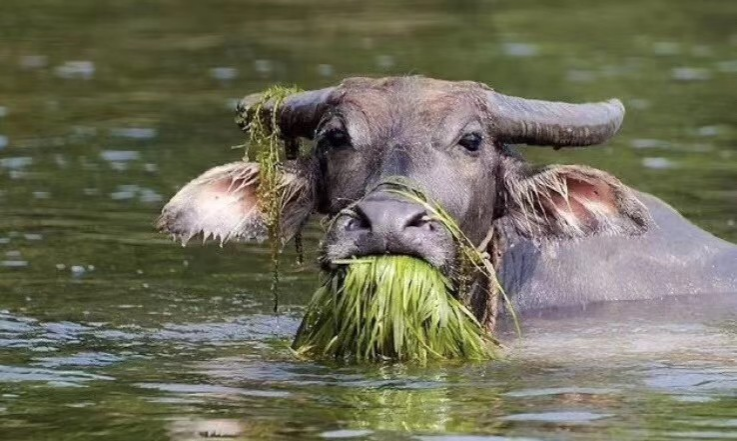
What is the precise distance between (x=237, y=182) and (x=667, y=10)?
19.1m

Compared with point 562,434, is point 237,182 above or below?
above

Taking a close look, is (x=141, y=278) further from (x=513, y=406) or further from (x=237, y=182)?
(x=513, y=406)

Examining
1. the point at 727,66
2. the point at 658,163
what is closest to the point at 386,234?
the point at 658,163

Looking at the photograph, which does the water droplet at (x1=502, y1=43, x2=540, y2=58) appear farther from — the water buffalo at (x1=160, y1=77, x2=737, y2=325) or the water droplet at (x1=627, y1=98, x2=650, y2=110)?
the water buffalo at (x1=160, y1=77, x2=737, y2=325)

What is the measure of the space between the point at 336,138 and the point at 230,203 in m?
0.73

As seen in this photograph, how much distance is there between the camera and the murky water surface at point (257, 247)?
8.94 m

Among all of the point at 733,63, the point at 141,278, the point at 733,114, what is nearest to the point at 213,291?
the point at 141,278

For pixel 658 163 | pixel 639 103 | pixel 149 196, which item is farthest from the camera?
pixel 639 103

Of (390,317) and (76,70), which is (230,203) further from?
(76,70)

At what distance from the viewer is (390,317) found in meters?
9.79

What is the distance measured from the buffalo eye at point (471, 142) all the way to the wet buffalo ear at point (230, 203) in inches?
35.0

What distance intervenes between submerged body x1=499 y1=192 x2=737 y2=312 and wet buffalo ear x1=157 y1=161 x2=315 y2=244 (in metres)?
1.51

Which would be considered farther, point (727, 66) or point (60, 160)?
point (727, 66)

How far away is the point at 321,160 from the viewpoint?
10.7m
